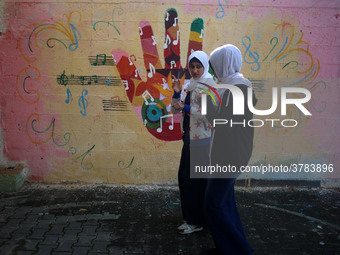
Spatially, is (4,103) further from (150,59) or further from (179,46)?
(179,46)

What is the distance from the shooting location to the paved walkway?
2756 mm

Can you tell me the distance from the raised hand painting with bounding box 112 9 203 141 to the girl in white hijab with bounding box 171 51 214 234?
3.29 ft

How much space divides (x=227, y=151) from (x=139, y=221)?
135cm

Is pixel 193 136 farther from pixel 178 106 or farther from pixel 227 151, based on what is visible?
pixel 227 151

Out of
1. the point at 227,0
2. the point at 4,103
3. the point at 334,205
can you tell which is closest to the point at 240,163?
the point at 334,205

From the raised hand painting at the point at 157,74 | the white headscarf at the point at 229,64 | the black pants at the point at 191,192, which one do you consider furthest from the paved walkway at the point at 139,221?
the white headscarf at the point at 229,64

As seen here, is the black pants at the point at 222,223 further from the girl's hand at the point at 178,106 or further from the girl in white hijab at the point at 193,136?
the girl's hand at the point at 178,106

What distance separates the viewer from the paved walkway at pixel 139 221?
9.04ft

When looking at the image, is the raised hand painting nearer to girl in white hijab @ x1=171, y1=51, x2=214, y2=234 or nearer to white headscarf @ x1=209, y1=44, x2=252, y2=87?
girl in white hijab @ x1=171, y1=51, x2=214, y2=234

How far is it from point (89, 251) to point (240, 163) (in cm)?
154

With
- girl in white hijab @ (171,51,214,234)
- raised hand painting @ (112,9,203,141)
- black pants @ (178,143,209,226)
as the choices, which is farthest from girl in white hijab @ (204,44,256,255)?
raised hand painting @ (112,9,203,141)

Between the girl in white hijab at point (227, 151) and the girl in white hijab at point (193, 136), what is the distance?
317 mm

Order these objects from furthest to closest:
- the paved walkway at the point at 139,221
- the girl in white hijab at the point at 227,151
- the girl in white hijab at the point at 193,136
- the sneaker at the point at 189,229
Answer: the sneaker at the point at 189,229 < the girl in white hijab at the point at 193,136 < the paved walkway at the point at 139,221 < the girl in white hijab at the point at 227,151

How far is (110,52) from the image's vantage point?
3.89m
